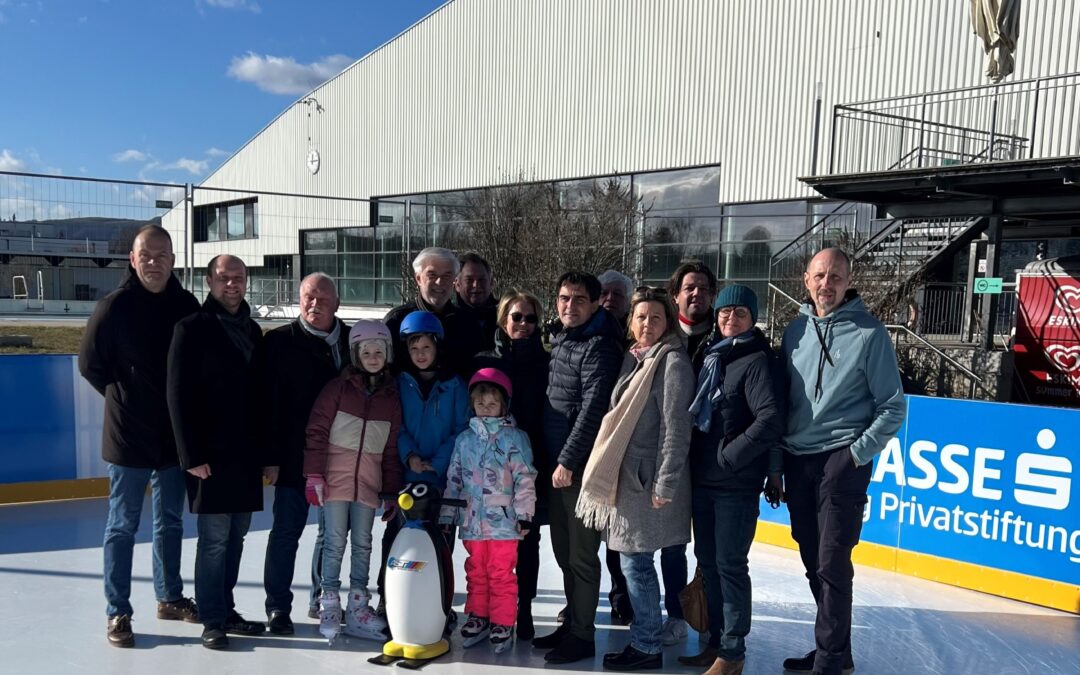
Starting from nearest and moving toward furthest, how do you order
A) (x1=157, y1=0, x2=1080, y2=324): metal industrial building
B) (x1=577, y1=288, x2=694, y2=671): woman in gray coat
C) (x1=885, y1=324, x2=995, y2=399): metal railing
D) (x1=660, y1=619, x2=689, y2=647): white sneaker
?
(x1=577, y1=288, x2=694, y2=671): woman in gray coat < (x1=660, y1=619, x2=689, y2=647): white sneaker < (x1=885, y1=324, x2=995, y2=399): metal railing < (x1=157, y1=0, x2=1080, y2=324): metal industrial building

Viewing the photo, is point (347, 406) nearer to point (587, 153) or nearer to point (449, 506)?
point (449, 506)

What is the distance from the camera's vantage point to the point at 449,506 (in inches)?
144

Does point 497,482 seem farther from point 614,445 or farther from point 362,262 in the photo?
point 362,262

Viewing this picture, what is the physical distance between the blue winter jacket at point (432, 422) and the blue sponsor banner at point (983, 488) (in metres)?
3.21

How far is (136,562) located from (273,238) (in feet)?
40.6

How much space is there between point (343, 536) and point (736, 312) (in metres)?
2.21

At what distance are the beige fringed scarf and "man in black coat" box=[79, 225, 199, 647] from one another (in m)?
2.08

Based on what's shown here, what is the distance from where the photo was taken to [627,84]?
1919 centimetres

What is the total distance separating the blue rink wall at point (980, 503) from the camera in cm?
457

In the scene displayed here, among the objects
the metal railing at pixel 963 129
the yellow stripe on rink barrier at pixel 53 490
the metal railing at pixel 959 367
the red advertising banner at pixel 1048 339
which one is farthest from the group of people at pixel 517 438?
the red advertising banner at pixel 1048 339

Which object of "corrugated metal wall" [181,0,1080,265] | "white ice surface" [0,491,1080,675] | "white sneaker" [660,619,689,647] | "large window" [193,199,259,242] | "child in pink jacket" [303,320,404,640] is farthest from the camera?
"corrugated metal wall" [181,0,1080,265]

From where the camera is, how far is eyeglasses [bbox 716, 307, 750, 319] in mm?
3469

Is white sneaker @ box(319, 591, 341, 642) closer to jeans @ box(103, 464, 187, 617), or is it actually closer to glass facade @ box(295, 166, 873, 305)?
jeans @ box(103, 464, 187, 617)

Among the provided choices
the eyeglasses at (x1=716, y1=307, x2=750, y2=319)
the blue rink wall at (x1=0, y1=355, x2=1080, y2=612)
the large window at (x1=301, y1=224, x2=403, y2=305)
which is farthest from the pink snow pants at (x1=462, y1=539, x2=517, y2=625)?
the large window at (x1=301, y1=224, x2=403, y2=305)
